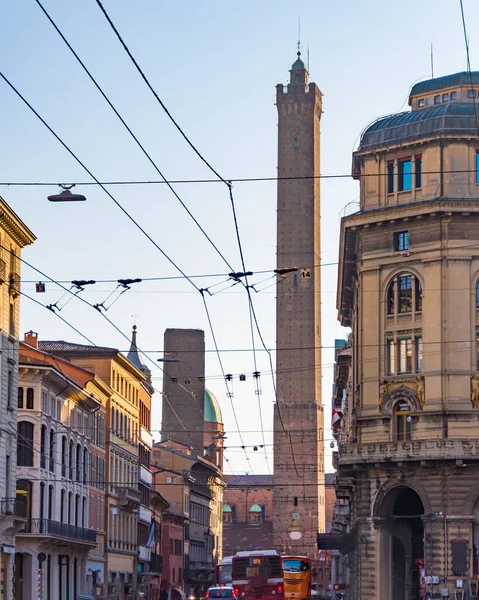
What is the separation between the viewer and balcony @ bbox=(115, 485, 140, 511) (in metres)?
85.6

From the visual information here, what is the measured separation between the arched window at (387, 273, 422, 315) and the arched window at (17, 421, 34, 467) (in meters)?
17.7

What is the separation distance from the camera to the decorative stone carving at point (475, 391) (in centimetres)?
6075

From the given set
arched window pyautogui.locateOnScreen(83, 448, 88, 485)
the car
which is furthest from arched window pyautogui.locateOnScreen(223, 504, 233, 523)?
the car

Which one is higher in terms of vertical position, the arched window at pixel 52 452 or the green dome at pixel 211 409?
the green dome at pixel 211 409

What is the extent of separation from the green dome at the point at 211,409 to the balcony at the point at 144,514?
76.3 metres

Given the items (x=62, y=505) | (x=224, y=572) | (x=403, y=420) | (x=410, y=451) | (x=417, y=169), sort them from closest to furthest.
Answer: (x=410, y=451), (x=403, y=420), (x=417, y=169), (x=62, y=505), (x=224, y=572)

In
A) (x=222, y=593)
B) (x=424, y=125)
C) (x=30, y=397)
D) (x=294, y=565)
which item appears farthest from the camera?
(x=294, y=565)

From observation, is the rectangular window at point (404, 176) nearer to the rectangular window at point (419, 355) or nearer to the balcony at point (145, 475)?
the rectangular window at point (419, 355)

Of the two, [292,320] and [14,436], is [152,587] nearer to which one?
[292,320]

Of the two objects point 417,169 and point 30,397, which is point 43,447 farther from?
point 417,169

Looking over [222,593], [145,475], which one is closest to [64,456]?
[222,593]

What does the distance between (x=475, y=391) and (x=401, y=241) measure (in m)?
8.13

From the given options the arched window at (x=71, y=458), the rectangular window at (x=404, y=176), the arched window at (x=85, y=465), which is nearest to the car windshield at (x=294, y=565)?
the arched window at (x=71, y=458)

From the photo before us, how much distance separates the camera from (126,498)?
86.0m
